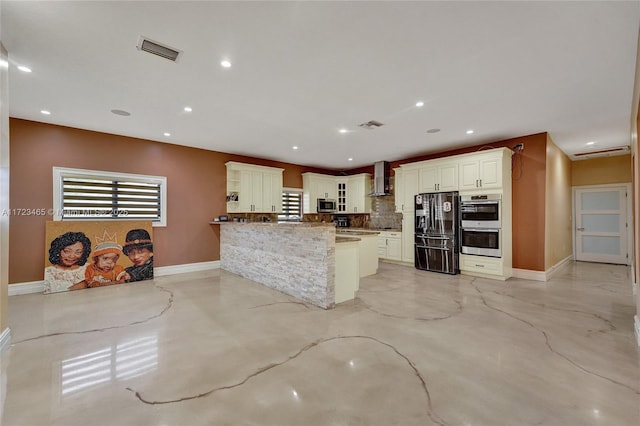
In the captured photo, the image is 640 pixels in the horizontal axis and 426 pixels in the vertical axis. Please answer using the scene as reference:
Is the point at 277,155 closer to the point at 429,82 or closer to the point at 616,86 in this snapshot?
the point at 429,82

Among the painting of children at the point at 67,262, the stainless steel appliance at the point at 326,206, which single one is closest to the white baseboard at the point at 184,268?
the painting of children at the point at 67,262

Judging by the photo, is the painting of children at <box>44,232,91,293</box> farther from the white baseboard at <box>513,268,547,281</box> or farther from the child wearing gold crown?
the white baseboard at <box>513,268,547,281</box>

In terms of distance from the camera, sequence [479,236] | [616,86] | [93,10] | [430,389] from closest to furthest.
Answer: [430,389], [93,10], [616,86], [479,236]

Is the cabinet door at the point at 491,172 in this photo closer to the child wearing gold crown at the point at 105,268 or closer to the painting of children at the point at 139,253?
the painting of children at the point at 139,253

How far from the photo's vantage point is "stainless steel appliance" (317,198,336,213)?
807 cm

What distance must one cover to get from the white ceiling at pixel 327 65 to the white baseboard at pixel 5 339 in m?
2.63

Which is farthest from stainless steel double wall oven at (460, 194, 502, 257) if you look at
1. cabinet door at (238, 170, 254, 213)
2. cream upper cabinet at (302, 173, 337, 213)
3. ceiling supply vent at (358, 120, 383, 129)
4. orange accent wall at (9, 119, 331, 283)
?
orange accent wall at (9, 119, 331, 283)

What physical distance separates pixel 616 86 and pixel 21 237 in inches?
334

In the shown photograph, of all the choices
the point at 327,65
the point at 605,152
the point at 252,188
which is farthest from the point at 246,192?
the point at 605,152

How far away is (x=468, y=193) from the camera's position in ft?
18.1

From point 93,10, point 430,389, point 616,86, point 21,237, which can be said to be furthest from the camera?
point 21,237

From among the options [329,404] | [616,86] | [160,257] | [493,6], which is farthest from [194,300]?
[616,86]

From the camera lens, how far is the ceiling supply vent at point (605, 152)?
616cm

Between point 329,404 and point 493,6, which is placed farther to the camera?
point 493,6
